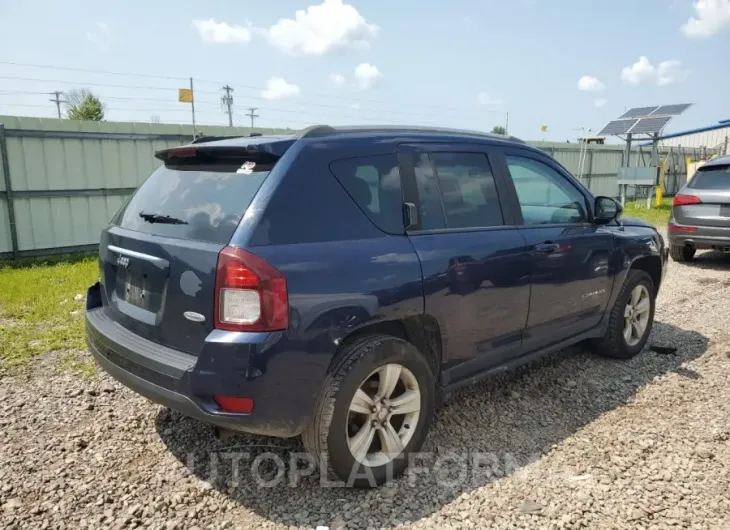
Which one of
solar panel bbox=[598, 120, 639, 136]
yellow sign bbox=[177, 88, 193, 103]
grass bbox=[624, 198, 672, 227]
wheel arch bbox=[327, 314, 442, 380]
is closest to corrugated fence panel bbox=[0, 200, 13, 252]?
yellow sign bbox=[177, 88, 193, 103]

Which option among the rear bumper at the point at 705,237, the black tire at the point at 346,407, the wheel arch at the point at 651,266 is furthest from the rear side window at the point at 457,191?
the rear bumper at the point at 705,237

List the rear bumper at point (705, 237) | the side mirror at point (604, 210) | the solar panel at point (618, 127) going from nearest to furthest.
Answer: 1. the side mirror at point (604, 210)
2. the rear bumper at point (705, 237)
3. the solar panel at point (618, 127)

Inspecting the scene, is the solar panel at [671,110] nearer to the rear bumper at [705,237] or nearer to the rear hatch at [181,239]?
the rear bumper at [705,237]

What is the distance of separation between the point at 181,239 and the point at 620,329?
357cm

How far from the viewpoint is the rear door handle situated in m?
3.62

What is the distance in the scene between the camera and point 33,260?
8.59 m

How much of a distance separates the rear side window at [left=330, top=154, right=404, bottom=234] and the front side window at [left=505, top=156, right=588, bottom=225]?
1064 millimetres

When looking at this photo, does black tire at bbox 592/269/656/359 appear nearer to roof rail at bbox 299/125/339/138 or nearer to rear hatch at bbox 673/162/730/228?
roof rail at bbox 299/125/339/138

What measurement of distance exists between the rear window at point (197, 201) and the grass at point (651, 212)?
12877 mm

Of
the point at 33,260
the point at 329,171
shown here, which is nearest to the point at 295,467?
the point at 329,171

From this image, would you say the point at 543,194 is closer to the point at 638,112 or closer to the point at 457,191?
the point at 457,191

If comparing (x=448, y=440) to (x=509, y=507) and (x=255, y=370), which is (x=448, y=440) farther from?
(x=255, y=370)

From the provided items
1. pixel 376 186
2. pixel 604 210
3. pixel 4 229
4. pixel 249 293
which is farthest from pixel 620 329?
pixel 4 229

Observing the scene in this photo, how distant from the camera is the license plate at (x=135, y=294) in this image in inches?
110
